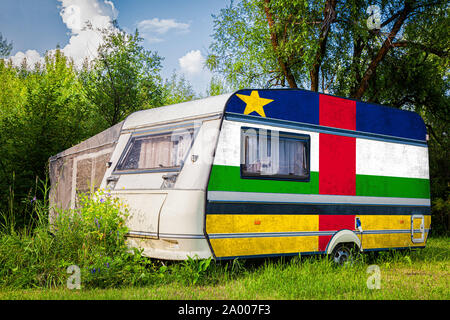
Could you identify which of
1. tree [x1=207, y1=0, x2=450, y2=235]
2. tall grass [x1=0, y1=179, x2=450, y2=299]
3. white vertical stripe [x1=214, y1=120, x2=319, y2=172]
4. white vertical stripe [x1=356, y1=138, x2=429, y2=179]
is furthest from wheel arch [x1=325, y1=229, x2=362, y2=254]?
tree [x1=207, y1=0, x2=450, y2=235]

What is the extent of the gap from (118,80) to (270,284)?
559 inches

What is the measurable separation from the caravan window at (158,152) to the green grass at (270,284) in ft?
4.43

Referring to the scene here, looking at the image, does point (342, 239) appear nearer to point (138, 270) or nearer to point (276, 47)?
point (138, 270)

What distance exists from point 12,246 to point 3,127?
8.79 meters

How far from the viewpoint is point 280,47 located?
14281 mm

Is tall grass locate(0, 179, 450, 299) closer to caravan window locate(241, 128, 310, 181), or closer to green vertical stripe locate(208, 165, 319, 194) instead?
green vertical stripe locate(208, 165, 319, 194)

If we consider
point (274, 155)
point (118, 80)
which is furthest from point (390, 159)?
point (118, 80)

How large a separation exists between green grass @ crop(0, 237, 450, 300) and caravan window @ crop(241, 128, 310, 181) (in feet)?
3.96

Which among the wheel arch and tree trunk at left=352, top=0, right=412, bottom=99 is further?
tree trunk at left=352, top=0, right=412, bottom=99

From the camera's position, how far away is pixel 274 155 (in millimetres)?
6887

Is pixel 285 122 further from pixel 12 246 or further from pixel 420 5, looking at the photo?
pixel 420 5

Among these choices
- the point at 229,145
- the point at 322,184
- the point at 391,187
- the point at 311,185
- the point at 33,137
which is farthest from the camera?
the point at 33,137

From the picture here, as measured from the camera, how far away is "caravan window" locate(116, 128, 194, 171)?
6672 mm

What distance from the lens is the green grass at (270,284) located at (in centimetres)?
547
